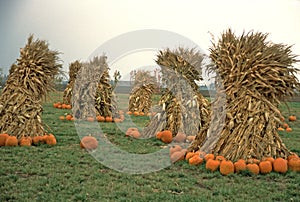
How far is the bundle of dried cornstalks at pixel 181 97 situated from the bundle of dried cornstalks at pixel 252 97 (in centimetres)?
278

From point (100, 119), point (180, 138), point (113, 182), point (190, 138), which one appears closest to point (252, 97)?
point (113, 182)

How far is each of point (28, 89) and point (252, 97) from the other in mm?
4860

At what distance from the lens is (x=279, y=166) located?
5688 mm

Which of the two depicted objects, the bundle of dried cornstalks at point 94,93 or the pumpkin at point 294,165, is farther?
the bundle of dried cornstalks at point 94,93

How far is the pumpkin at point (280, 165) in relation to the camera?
18.6 ft

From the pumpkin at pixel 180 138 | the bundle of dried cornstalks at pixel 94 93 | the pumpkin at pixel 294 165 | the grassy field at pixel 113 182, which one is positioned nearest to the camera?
the grassy field at pixel 113 182

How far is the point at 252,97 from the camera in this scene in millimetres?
6055

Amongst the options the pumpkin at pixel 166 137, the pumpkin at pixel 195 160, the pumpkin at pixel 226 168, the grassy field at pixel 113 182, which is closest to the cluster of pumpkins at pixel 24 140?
the grassy field at pixel 113 182

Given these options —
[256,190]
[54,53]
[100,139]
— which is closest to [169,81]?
[100,139]

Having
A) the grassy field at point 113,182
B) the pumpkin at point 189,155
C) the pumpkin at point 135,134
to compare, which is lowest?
the grassy field at point 113,182

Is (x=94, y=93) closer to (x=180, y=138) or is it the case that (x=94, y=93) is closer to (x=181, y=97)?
(x=181, y=97)

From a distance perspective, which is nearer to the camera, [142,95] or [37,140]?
[37,140]

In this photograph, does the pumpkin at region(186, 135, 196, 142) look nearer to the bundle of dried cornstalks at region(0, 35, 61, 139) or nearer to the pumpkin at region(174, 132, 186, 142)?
the pumpkin at region(174, 132, 186, 142)

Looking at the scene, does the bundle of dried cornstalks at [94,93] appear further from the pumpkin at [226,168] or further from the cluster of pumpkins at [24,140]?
the pumpkin at [226,168]
